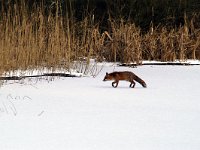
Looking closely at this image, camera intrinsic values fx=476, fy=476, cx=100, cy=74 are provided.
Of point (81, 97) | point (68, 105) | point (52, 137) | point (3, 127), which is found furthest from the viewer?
point (81, 97)

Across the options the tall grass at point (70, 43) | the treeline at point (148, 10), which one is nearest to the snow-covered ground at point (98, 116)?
the tall grass at point (70, 43)

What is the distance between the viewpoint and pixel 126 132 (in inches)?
106

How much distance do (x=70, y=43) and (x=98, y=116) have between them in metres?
4.08

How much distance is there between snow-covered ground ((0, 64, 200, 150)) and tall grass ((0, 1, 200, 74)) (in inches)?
31.9

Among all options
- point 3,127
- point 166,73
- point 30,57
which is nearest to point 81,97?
point 3,127

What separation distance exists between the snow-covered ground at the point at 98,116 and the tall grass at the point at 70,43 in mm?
810

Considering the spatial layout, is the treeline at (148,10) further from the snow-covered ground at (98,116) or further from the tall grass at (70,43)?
the snow-covered ground at (98,116)

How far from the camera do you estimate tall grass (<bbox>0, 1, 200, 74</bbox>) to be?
235 inches

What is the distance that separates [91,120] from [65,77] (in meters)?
2.91

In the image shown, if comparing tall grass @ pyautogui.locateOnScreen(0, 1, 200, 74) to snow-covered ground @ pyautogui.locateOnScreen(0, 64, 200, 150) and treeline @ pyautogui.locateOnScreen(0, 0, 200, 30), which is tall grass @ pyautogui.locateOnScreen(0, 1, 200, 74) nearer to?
treeline @ pyautogui.locateOnScreen(0, 0, 200, 30)

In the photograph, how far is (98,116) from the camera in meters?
3.18

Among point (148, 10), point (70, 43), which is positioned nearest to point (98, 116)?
point (70, 43)

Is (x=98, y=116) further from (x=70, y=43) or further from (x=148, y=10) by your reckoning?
(x=148, y=10)

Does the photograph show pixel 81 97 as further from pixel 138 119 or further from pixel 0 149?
pixel 0 149
